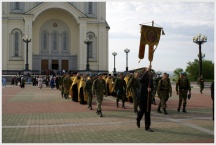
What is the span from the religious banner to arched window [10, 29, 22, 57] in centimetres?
4255

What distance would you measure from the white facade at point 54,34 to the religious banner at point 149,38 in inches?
1603

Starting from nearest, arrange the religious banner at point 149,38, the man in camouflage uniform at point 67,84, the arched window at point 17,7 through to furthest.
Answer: the religious banner at point 149,38, the man in camouflage uniform at point 67,84, the arched window at point 17,7

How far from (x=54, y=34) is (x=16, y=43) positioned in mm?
6286

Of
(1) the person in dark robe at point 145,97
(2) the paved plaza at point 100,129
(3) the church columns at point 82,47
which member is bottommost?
(2) the paved plaza at point 100,129

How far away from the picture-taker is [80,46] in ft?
166

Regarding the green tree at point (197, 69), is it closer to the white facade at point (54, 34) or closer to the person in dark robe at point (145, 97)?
the white facade at point (54, 34)

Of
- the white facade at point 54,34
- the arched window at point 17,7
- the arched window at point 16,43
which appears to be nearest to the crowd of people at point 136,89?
the white facade at point 54,34

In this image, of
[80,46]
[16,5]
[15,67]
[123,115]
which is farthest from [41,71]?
[123,115]

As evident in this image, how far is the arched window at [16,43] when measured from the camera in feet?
163

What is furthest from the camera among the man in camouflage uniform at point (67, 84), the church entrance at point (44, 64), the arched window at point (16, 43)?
the church entrance at point (44, 64)

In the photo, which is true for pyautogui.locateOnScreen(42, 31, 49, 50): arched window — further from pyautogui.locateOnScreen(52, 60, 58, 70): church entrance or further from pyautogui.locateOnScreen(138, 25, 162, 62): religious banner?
pyautogui.locateOnScreen(138, 25, 162, 62): religious banner

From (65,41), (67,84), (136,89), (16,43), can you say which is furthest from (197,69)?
(136,89)

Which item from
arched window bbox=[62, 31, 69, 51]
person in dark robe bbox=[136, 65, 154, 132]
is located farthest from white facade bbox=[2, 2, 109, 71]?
person in dark robe bbox=[136, 65, 154, 132]

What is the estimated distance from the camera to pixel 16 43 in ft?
164
